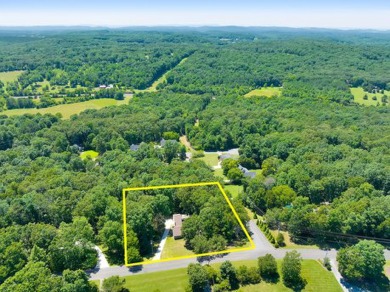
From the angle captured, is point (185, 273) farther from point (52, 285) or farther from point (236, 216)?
point (52, 285)

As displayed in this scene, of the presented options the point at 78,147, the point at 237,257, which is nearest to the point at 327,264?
the point at 237,257

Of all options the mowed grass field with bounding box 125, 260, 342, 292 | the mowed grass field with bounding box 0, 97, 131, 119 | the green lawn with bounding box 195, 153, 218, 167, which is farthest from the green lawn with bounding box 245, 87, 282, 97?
the mowed grass field with bounding box 125, 260, 342, 292

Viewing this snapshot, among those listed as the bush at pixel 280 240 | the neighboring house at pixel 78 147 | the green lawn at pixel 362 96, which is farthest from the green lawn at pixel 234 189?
the green lawn at pixel 362 96

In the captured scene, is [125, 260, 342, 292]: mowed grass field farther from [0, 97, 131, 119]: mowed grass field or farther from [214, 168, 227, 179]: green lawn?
[0, 97, 131, 119]: mowed grass field

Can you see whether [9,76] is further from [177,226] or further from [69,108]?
[177,226]

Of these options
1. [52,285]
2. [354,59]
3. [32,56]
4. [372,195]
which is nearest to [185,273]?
[52,285]

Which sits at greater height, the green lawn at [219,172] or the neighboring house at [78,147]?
the neighboring house at [78,147]

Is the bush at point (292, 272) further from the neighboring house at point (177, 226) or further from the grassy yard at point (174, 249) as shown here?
the neighboring house at point (177, 226)
